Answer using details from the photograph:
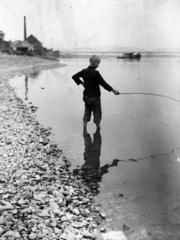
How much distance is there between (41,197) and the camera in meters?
6.46

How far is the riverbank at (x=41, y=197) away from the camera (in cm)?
539

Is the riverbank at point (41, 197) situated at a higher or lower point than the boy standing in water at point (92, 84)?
lower

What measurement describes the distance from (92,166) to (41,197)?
318cm

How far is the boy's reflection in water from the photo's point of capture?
27.2 ft

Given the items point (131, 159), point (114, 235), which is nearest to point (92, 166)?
point (131, 159)

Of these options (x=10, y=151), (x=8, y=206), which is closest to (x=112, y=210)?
(x=8, y=206)

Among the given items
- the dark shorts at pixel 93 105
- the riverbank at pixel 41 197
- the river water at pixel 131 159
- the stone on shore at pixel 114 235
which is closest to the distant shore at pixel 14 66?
the river water at pixel 131 159

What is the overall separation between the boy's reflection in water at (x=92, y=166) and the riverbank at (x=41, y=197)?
29cm

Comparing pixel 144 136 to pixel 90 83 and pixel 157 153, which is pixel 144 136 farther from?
pixel 90 83

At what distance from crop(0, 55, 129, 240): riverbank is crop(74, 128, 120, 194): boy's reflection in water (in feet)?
0.94

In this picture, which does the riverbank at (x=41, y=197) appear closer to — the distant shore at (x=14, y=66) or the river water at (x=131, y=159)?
the river water at (x=131, y=159)

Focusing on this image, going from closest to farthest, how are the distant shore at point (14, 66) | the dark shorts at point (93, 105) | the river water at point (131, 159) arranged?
the river water at point (131, 159) < the dark shorts at point (93, 105) < the distant shore at point (14, 66)

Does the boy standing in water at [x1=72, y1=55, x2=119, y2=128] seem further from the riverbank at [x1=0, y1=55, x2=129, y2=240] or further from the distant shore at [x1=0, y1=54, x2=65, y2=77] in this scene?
the distant shore at [x1=0, y1=54, x2=65, y2=77]

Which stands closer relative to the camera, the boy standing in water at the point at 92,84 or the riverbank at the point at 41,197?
the riverbank at the point at 41,197
